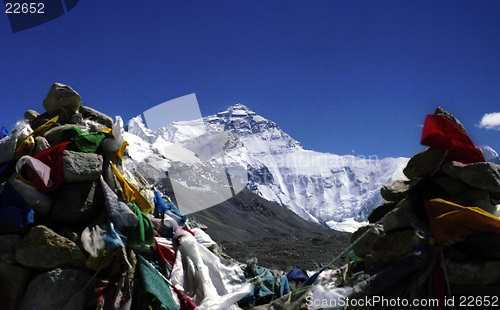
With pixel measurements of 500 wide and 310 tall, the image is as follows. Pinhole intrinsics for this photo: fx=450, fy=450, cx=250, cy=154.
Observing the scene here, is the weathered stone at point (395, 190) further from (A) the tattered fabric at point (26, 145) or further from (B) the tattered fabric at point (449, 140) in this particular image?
(A) the tattered fabric at point (26, 145)

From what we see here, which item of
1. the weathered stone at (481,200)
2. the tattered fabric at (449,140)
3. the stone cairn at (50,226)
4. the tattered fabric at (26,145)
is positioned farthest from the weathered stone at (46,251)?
the weathered stone at (481,200)

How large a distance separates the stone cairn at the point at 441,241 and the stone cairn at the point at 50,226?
10.3 feet

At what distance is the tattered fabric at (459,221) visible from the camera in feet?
14.3

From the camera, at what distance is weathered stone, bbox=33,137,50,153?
5750 millimetres

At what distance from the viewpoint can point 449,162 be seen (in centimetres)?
492

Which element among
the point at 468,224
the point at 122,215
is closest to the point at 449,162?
the point at 468,224

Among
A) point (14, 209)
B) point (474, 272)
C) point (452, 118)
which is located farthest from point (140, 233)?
point (452, 118)

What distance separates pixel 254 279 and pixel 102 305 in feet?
8.40

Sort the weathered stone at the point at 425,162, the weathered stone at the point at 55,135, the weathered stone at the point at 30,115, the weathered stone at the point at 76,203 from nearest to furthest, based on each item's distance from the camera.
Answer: the weathered stone at the point at 425,162
the weathered stone at the point at 76,203
the weathered stone at the point at 55,135
the weathered stone at the point at 30,115

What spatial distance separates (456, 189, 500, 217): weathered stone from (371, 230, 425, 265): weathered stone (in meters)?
0.70

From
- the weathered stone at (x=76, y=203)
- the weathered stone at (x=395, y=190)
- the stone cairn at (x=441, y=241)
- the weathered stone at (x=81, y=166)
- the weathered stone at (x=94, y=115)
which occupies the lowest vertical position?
the stone cairn at (x=441, y=241)

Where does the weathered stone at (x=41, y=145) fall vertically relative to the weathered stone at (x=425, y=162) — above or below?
above

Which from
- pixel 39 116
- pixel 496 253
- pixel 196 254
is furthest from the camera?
pixel 39 116

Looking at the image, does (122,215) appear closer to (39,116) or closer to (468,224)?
(39,116)
